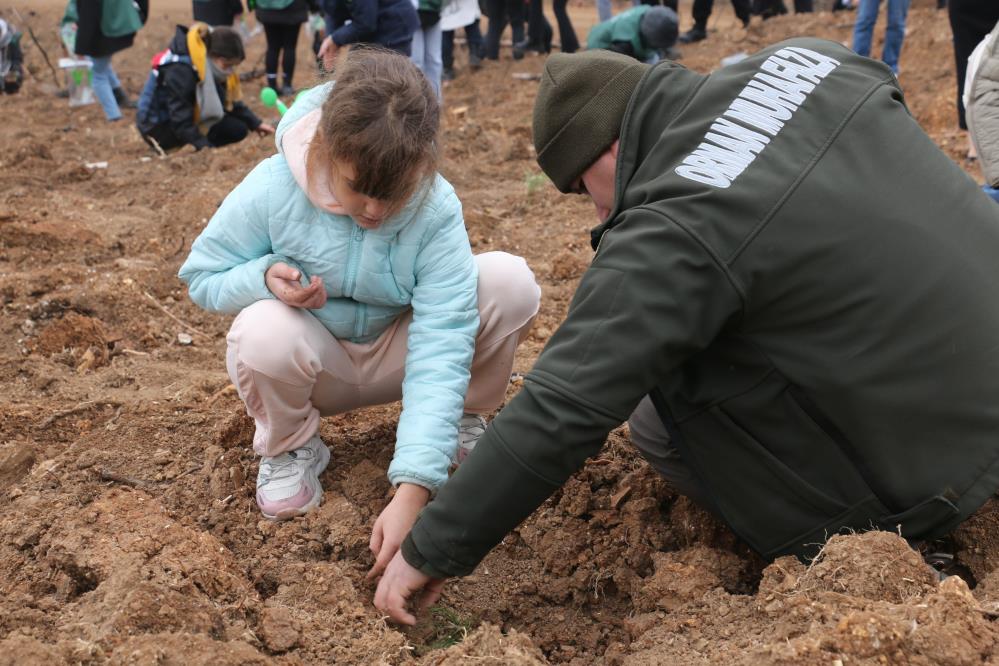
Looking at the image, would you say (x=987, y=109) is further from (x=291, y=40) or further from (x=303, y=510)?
(x=291, y=40)

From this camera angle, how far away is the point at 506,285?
103 inches

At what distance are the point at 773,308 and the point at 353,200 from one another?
99 cm

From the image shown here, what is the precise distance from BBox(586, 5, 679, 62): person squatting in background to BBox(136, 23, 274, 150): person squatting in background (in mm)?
3125

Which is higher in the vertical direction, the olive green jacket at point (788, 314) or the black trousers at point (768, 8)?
the olive green jacket at point (788, 314)

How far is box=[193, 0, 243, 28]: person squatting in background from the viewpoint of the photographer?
870cm

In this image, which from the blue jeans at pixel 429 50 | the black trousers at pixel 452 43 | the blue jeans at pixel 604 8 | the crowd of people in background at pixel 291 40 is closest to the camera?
the crowd of people in background at pixel 291 40

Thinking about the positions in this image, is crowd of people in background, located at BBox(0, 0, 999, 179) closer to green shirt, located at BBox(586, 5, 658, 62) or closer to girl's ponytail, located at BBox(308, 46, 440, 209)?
green shirt, located at BBox(586, 5, 658, 62)

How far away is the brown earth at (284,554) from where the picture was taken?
1.79 m

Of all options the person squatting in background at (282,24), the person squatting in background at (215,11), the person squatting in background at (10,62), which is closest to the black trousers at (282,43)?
the person squatting in background at (282,24)

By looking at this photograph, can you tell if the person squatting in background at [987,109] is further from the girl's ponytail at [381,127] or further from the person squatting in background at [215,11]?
the person squatting in background at [215,11]

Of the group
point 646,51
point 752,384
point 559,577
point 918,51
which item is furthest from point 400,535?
point 918,51

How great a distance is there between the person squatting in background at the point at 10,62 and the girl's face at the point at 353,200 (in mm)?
9390

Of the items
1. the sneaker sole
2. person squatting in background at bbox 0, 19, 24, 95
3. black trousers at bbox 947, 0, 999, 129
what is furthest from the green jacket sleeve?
person squatting in background at bbox 0, 19, 24, 95

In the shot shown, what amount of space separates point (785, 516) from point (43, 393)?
256 centimetres
